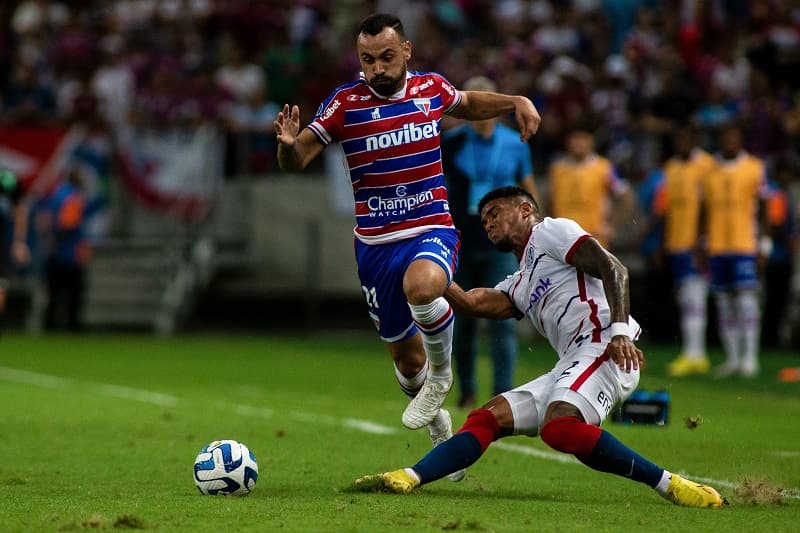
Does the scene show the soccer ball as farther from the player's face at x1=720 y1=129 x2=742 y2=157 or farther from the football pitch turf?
the player's face at x1=720 y1=129 x2=742 y2=157

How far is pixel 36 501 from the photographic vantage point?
21.4ft

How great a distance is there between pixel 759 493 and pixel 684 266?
9970 mm

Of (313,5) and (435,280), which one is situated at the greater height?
(313,5)

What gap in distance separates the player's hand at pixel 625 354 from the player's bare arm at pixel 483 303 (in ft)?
3.10

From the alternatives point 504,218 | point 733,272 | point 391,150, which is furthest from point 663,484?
point 733,272

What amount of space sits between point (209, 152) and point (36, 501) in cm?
1576

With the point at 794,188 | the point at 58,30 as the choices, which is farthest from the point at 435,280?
the point at 58,30

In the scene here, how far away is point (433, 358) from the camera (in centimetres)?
760

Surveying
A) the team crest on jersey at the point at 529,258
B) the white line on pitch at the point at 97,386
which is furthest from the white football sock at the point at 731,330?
the team crest on jersey at the point at 529,258

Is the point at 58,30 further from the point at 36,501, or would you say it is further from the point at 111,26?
the point at 36,501

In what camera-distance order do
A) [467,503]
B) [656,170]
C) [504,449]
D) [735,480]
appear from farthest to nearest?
[656,170], [504,449], [735,480], [467,503]

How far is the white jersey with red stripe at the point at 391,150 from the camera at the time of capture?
7523 millimetres

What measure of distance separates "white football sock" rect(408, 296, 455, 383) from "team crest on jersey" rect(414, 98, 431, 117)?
3.57 ft

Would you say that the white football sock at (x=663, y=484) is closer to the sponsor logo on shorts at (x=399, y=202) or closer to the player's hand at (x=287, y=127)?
the sponsor logo on shorts at (x=399, y=202)
